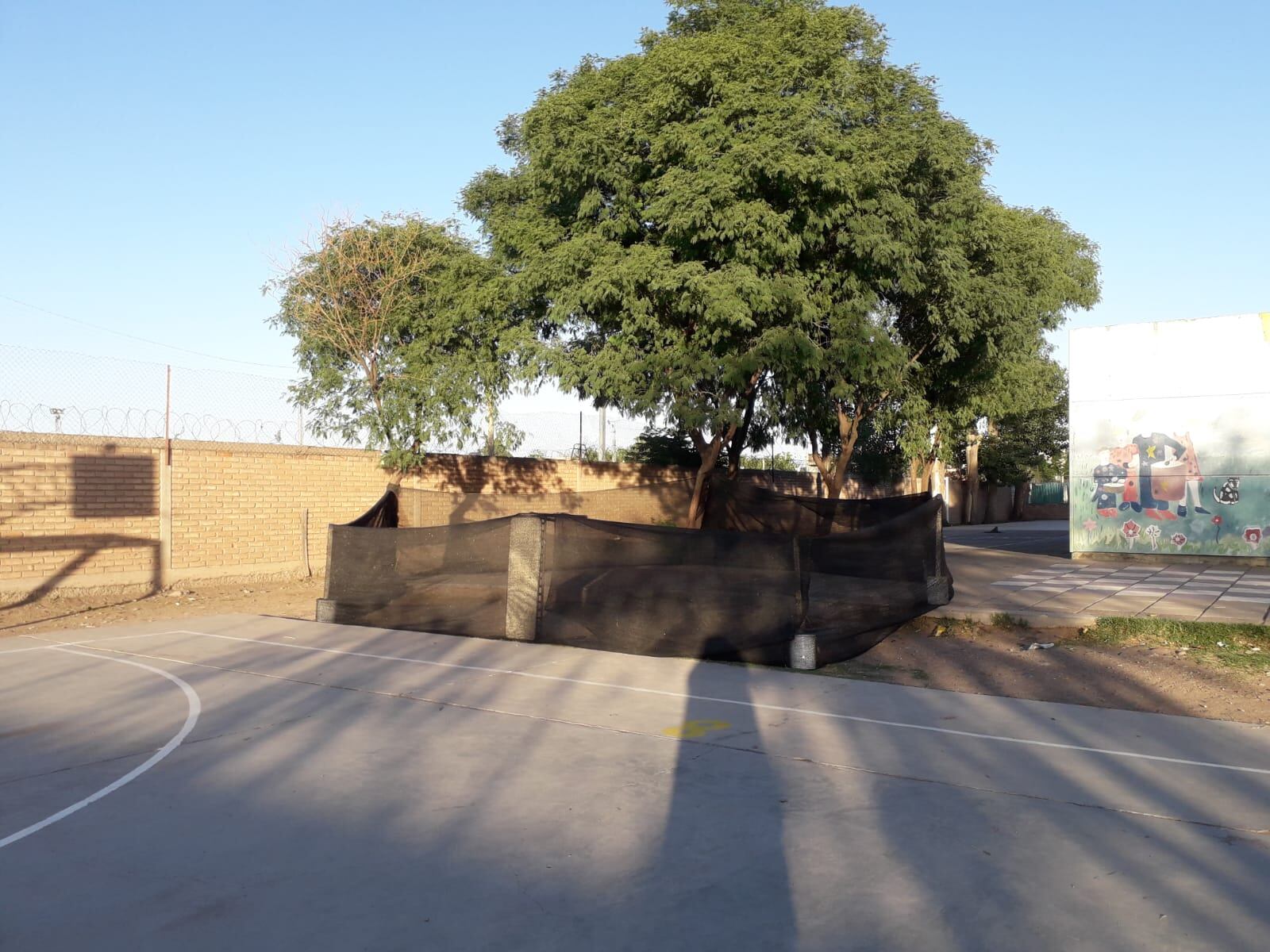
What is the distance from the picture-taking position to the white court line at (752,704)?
6746mm

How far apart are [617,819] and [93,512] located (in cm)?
1303

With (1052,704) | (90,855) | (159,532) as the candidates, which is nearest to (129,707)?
(90,855)

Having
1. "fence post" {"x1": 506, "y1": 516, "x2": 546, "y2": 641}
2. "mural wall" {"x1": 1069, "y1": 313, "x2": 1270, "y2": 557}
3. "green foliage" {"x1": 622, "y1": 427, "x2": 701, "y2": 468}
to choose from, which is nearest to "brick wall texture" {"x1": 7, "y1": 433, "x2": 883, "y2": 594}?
"fence post" {"x1": 506, "y1": 516, "x2": 546, "y2": 641}

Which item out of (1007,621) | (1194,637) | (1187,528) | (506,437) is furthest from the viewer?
(506,437)

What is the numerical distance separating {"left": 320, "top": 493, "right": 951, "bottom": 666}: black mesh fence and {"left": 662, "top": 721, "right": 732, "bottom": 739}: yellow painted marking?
8.22ft

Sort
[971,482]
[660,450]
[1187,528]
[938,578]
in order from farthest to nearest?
1. [971,482]
2. [660,450]
3. [1187,528]
4. [938,578]

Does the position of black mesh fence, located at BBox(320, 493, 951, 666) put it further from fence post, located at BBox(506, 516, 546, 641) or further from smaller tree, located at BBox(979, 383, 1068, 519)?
smaller tree, located at BBox(979, 383, 1068, 519)

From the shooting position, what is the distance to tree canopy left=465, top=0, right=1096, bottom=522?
53.5ft

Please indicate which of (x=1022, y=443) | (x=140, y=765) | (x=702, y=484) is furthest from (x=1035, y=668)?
(x=1022, y=443)

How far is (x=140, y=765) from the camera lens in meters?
6.75

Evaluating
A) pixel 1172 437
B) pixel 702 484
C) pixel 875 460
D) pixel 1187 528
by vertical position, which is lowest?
pixel 1187 528

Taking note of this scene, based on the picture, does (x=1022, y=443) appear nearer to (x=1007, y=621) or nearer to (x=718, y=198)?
(x=718, y=198)

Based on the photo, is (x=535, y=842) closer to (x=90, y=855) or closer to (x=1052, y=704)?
(x=90, y=855)

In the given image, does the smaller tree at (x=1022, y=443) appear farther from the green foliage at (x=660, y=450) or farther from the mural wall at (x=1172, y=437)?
the mural wall at (x=1172, y=437)
